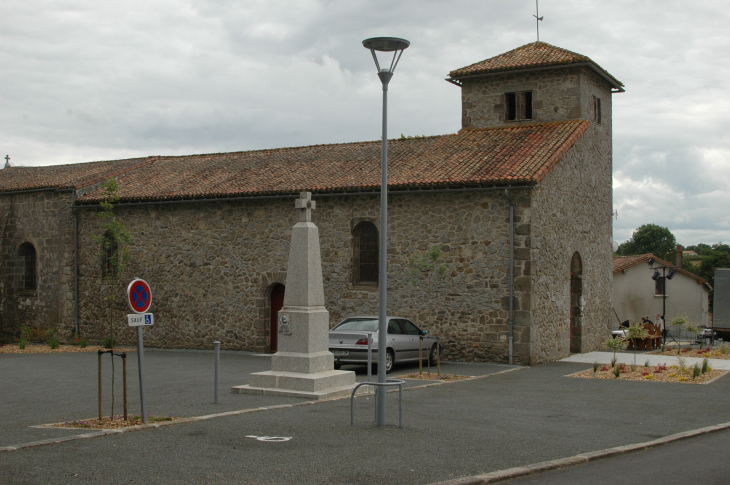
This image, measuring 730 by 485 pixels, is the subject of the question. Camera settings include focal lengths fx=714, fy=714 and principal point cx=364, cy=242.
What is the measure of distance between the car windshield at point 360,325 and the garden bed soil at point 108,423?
786 cm

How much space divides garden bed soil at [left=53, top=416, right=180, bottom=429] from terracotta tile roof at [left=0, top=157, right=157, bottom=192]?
56.8 ft

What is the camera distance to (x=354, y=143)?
25422 mm

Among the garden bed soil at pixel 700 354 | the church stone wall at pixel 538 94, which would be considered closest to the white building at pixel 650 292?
the garden bed soil at pixel 700 354

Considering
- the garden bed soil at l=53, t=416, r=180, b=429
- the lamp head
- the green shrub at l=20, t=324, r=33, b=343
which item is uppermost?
the lamp head

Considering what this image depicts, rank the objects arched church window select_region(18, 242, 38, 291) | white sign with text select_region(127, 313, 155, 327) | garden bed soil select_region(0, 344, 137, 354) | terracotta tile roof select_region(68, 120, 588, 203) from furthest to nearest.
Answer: arched church window select_region(18, 242, 38, 291) < garden bed soil select_region(0, 344, 137, 354) < terracotta tile roof select_region(68, 120, 588, 203) < white sign with text select_region(127, 313, 155, 327)

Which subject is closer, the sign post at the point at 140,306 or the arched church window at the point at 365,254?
the sign post at the point at 140,306

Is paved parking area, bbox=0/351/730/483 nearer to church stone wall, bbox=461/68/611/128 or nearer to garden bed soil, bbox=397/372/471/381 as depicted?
garden bed soil, bbox=397/372/471/381

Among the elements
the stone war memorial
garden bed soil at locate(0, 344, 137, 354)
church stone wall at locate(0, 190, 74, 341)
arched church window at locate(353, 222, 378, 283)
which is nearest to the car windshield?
arched church window at locate(353, 222, 378, 283)

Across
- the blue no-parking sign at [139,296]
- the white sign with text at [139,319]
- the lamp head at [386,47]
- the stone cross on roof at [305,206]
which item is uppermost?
the lamp head at [386,47]

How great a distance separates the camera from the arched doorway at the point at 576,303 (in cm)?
2188

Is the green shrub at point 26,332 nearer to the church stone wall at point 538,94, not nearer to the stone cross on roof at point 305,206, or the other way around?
the stone cross on roof at point 305,206

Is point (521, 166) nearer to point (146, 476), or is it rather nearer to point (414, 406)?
point (414, 406)

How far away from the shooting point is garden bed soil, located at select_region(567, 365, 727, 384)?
51.5 feet

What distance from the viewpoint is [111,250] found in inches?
978
